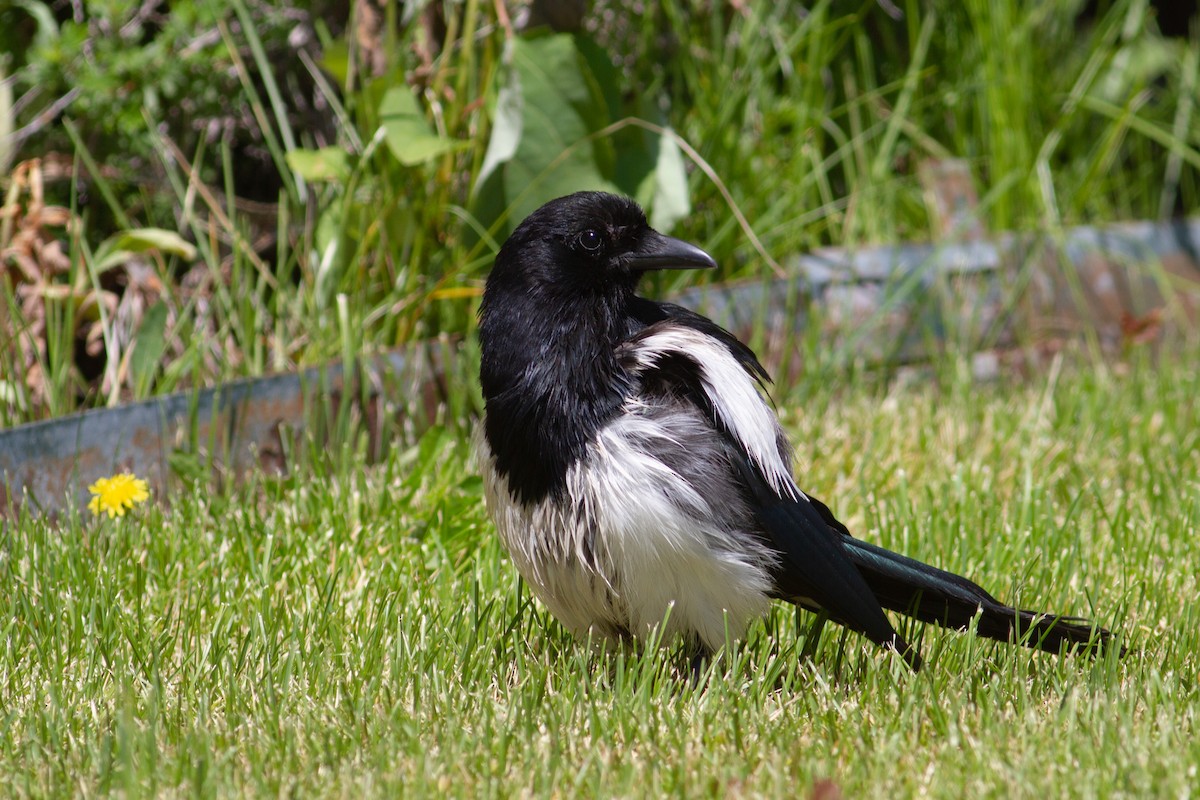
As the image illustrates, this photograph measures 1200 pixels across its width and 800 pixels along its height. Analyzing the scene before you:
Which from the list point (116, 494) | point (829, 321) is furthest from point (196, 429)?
point (829, 321)

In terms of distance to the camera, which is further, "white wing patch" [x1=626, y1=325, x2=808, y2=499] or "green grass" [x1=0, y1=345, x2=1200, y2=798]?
"white wing patch" [x1=626, y1=325, x2=808, y2=499]

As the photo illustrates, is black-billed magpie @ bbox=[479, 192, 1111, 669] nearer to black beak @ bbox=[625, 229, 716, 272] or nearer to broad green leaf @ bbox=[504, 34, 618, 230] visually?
black beak @ bbox=[625, 229, 716, 272]

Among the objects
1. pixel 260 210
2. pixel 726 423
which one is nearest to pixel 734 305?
pixel 260 210

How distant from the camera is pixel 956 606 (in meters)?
2.53

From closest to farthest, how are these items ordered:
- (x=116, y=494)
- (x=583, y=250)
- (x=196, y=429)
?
(x=583, y=250)
(x=116, y=494)
(x=196, y=429)

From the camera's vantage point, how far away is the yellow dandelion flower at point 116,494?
2.92 m

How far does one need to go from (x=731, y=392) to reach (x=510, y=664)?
647 millimetres

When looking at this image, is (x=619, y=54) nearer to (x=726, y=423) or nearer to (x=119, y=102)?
(x=119, y=102)

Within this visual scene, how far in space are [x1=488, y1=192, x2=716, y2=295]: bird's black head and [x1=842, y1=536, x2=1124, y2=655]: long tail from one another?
2.20ft

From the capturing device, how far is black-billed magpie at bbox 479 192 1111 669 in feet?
7.70

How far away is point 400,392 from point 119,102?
1.33 m

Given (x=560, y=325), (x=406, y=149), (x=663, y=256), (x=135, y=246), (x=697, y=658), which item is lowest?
(x=697, y=658)

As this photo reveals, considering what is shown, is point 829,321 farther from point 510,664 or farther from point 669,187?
point 510,664

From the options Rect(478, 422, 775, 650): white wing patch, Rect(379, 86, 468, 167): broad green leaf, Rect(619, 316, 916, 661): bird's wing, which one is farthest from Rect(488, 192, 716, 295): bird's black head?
Rect(379, 86, 468, 167): broad green leaf
